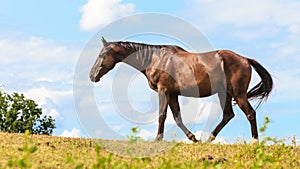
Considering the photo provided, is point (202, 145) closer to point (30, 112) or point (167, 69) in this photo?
point (167, 69)

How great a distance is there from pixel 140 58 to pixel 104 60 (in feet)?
2.59

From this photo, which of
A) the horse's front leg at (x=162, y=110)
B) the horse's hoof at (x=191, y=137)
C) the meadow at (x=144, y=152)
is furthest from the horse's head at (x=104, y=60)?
the horse's hoof at (x=191, y=137)

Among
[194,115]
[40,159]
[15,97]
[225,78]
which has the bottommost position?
[40,159]

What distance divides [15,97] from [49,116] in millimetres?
1219

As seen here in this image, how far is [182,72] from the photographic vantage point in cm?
1093

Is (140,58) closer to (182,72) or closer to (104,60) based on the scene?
(104,60)

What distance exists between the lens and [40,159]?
7375 millimetres

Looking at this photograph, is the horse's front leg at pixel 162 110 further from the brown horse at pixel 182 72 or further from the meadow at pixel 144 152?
the meadow at pixel 144 152

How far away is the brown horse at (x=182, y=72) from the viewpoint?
10.8 metres

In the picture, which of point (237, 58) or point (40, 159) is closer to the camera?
point (40, 159)

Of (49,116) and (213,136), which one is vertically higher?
(49,116)

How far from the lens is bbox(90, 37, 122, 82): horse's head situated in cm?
1093

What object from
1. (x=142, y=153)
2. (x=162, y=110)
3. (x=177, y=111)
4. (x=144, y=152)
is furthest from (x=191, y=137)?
(x=142, y=153)

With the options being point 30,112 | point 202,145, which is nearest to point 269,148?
point 202,145
